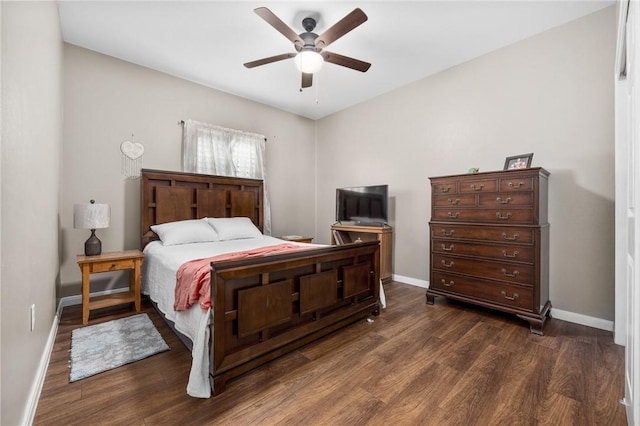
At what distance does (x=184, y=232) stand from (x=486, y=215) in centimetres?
340

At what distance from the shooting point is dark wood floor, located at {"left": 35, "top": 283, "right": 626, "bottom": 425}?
58.0 inches

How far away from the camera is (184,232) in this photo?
3.29 meters

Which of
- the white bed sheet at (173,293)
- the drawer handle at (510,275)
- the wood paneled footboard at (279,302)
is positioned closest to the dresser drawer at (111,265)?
the white bed sheet at (173,293)

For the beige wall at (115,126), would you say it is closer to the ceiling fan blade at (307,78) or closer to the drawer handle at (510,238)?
the ceiling fan blade at (307,78)

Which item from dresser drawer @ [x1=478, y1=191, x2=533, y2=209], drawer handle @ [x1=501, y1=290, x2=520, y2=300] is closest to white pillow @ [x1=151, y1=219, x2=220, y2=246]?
dresser drawer @ [x1=478, y1=191, x2=533, y2=209]

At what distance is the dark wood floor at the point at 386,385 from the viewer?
1.47 m

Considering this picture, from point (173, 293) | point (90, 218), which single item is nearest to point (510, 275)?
point (173, 293)

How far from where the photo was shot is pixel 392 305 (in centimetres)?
317

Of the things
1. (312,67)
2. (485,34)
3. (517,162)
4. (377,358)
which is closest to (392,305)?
(377,358)

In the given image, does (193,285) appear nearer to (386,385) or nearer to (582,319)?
(386,385)

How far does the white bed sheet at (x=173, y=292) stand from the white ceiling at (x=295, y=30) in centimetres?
230

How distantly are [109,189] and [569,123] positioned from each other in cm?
516

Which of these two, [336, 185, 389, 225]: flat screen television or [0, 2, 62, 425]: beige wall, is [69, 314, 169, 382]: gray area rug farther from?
[336, 185, 389, 225]: flat screen television

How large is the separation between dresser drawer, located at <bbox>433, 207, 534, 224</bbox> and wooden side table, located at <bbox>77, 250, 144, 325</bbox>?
11.1ft
